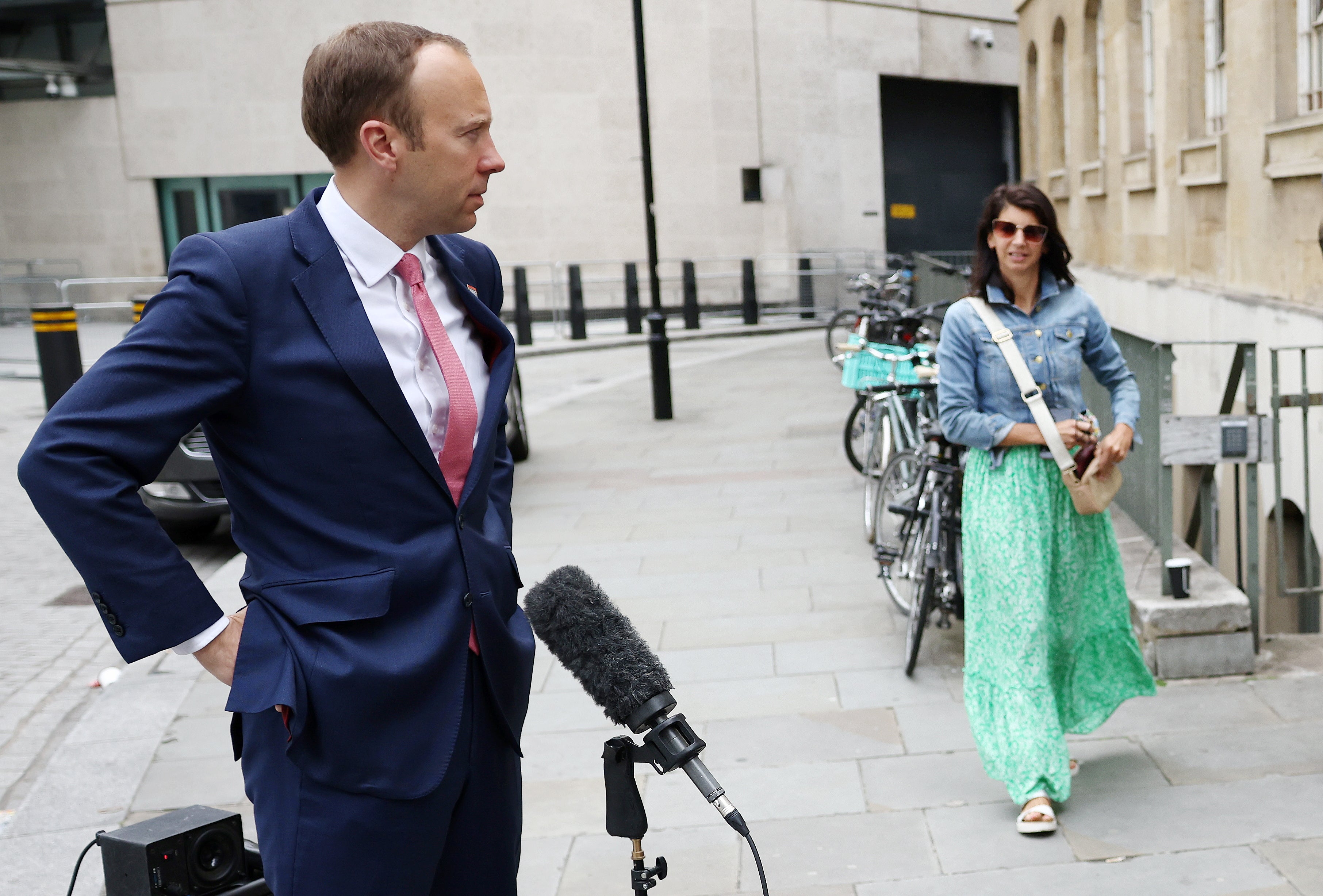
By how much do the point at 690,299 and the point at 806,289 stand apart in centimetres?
327

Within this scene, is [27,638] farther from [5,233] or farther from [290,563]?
[5,233]

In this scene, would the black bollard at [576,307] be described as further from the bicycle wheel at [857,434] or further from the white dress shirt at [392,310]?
the white dress shirt at [392,310]

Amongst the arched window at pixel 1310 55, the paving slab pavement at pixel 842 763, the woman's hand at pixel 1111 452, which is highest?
the arched window at pixel 1310 55

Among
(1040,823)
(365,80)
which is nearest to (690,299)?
(1040,823)

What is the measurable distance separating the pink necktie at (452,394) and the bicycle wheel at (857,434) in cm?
728

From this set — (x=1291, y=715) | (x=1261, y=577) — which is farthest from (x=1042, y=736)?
(x=1261, y=577)

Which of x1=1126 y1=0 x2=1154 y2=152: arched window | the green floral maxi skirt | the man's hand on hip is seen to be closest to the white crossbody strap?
the green floral maxi skirt

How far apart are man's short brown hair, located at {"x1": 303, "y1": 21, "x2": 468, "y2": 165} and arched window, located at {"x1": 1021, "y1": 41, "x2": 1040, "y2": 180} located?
22321 mm

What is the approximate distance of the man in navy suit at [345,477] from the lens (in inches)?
73.0

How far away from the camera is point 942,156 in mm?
32531

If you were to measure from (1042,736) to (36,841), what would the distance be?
A: 310cm

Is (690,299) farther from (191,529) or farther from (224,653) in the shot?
(224,653)

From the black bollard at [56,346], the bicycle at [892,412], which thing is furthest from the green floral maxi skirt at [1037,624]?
the black bollard at [56,346]

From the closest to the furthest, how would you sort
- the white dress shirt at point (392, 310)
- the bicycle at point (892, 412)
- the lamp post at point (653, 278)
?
the white dress shirt at point (392, 310), the bicycle at point (892, 412), the lamp post at point (653, 278)
